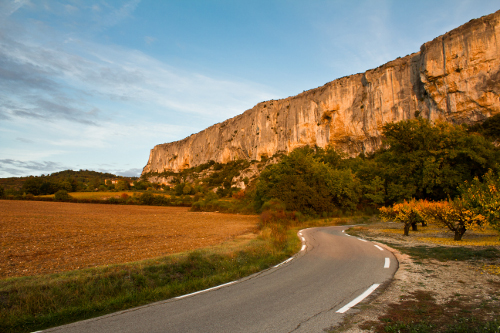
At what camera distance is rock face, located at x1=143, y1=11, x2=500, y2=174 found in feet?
204

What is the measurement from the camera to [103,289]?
6.37m

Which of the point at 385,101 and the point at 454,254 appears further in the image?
the point at 385,101

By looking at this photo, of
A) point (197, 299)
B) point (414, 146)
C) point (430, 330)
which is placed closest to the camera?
point (430, 330)

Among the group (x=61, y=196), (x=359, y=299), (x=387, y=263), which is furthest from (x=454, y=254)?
(x=61, y=196)

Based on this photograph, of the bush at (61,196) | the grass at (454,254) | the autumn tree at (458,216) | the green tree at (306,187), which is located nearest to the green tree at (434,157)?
the green tree at (306,187)

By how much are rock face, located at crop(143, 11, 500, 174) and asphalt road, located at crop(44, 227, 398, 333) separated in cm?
7207

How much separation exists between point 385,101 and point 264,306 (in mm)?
89712

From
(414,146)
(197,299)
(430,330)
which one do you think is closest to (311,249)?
(197,299)

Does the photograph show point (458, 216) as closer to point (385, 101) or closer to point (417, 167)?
point (417, 167)

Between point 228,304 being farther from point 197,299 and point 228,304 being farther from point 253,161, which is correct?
point 253,161

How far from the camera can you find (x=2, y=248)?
1424 centimetres

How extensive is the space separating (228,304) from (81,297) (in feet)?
10.4

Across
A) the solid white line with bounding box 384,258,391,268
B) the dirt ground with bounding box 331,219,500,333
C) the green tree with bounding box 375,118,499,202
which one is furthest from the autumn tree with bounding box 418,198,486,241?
the green tree with bounding box 375,118,499,202

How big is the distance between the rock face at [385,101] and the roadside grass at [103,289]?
7322 cm
